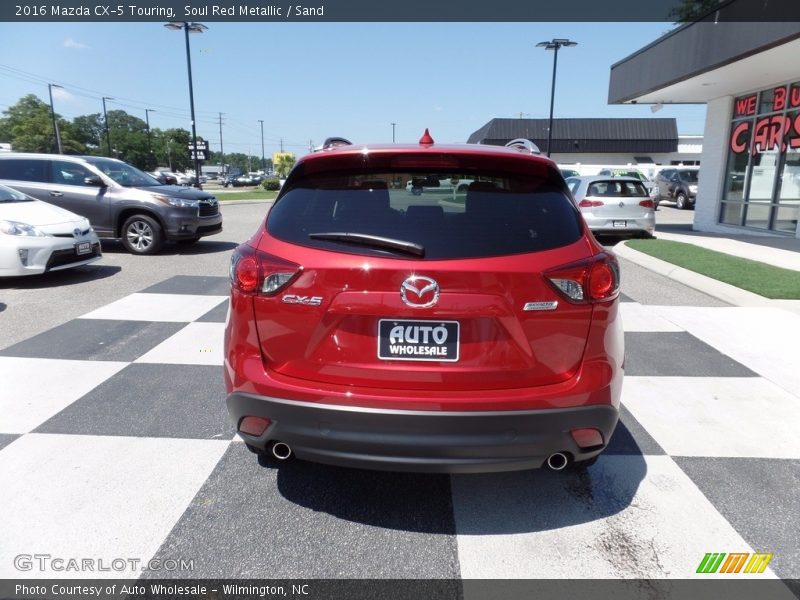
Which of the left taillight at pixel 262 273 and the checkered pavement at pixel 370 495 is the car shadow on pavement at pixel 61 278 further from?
the left taillight at pixel 262 273

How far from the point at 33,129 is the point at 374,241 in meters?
93.5

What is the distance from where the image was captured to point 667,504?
9.01 feet

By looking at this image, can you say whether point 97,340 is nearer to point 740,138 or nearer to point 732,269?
point 732,269

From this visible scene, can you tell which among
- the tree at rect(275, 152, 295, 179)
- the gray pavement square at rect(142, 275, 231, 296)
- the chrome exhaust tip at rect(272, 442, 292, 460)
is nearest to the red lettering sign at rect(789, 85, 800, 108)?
the gray pavement square at rect(142, 275, 231, 296)

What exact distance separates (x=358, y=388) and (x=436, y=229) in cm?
74

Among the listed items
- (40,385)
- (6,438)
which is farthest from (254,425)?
(40,385)

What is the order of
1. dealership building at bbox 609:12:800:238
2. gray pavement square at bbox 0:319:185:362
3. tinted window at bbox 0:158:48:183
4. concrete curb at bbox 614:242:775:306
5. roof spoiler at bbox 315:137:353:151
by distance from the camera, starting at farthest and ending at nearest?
dealership building at bbox 609:12:800:238, tinted window at bbox 0:158:48:183, concrete curb at bbox 614:242:775:306, gray pavement square at bbox 0:319:185:362, roof spoiler at bbox 315:137:353:151

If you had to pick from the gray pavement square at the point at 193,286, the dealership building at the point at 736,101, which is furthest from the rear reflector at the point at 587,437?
the dealership building at the point at 736,101

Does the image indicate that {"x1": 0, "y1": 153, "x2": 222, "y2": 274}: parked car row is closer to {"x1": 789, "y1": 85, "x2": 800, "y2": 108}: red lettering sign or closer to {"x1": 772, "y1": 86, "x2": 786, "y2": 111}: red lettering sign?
{"x1": 789, "y1": 85, "x2": 800, "y2": 108}: red lettering sign

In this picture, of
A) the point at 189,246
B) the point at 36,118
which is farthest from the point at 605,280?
the point at 36,118

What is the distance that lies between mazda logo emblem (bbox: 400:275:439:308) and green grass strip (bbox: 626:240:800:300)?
6423mm

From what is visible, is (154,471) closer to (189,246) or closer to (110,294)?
(110,294)

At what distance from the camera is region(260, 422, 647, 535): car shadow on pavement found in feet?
8.54

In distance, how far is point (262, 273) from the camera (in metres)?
2.36
